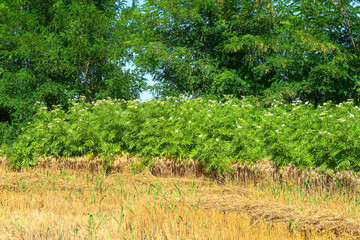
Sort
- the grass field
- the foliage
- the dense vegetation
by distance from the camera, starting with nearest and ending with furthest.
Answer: the grass field, the dense vegetation, the foliage

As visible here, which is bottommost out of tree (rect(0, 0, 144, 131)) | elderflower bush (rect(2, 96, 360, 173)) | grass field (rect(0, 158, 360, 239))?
grass field (rect(0, 158, 360, 239))

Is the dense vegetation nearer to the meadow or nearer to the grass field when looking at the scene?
the meadow

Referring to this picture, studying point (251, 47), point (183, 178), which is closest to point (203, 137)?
point (183, 178)

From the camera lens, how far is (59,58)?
1127 cm

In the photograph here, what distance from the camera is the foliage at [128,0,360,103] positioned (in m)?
9.69

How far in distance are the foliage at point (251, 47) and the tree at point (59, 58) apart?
104cm

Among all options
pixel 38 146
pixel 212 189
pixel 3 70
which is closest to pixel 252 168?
pixel 212 189

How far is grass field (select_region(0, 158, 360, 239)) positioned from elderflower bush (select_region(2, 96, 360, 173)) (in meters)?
0.47

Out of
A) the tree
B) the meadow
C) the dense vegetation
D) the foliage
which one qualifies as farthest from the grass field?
the tree

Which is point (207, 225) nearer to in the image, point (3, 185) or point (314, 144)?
point (314, 144)

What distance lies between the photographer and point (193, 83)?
1193 centimetres

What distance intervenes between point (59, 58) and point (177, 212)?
907cm

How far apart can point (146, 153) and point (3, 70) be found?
816 centimetres

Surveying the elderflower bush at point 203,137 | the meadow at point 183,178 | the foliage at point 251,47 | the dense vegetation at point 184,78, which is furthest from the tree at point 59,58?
the elderflower bush at point 203,137
